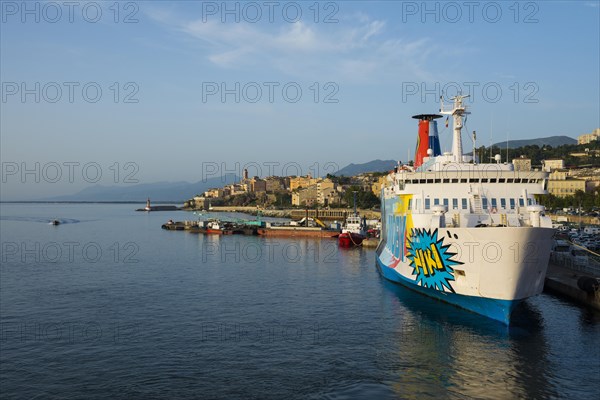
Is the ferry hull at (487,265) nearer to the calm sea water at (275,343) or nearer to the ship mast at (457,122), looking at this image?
the calm sea water at (275,343)

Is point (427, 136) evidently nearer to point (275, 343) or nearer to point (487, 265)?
point (487, 265)

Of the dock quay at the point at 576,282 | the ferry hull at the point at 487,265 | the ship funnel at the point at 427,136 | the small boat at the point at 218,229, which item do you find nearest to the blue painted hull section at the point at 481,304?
the ferry hull at the point at 487,265

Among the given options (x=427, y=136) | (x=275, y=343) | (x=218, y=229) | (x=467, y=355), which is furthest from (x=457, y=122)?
(x=218, y=229)

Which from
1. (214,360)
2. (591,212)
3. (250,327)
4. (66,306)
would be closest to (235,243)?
(66,306)

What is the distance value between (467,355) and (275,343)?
737 cm

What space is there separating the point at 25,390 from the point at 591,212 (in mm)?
95639

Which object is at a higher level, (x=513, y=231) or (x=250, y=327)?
(x=513, y=231)

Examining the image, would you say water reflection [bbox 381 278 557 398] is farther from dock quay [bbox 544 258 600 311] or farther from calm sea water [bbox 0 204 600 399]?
dock quay [bbox 544 258 600 311]

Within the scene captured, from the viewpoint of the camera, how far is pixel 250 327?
2300 cm

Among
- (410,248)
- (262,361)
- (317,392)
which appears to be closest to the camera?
(317,392)

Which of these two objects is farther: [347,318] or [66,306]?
[66,306]

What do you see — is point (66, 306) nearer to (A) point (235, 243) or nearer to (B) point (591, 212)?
(A) point (235, 243)

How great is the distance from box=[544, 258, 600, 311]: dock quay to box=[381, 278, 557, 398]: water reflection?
10.8 ft

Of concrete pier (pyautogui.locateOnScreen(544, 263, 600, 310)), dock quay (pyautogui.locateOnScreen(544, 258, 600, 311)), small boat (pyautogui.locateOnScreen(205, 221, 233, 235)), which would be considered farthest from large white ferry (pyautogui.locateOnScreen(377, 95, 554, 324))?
small boat (pyautogui.locateOnScreen(205, 221, 233, 235))
